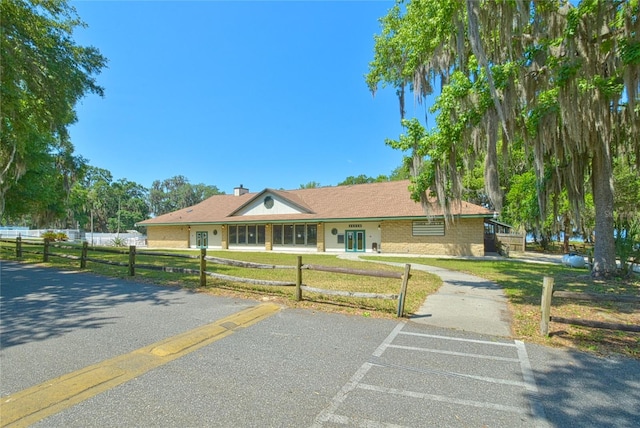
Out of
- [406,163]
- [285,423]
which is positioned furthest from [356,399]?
[406,163]

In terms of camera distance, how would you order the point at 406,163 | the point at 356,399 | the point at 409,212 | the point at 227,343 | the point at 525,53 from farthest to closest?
1. the point at 409,212
2. the point at 406,163
3. the point at 525,53
4. the point at 227,343
5. the point at 356,399

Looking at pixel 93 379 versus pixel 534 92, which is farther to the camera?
pixel 534 92

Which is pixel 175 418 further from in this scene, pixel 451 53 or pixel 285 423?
pixel 451 53

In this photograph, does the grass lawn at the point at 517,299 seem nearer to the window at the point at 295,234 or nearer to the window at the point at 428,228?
the window at the point at 428,228

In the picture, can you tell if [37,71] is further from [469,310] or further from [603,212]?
[603,212]

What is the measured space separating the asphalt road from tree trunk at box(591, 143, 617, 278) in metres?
7.60

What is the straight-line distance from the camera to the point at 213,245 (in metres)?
28.4

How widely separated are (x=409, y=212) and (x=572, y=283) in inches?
473

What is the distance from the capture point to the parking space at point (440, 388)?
2.73 metres

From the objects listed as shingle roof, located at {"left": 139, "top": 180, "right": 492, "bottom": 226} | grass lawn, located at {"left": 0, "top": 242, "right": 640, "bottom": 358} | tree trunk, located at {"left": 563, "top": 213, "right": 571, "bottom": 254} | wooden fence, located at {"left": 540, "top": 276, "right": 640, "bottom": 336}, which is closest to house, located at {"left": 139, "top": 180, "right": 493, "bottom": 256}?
shingle roof, located at {"left": 139, "top": 180, "right": 492, "bottom": 226}

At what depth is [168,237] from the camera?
3045cm

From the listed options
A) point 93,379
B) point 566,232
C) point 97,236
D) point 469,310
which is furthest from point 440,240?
point 97,236

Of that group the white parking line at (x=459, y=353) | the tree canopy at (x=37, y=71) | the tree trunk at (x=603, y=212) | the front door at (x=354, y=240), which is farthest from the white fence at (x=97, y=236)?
the tree trunk at (x=603, y=212)

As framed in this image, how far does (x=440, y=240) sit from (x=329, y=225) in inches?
314
